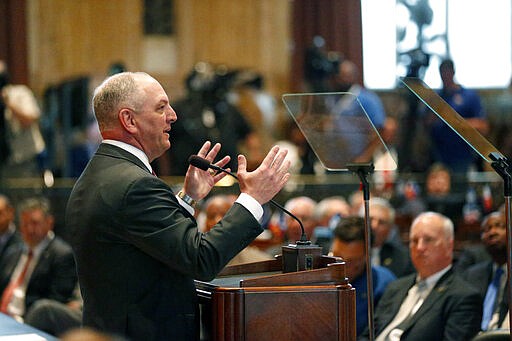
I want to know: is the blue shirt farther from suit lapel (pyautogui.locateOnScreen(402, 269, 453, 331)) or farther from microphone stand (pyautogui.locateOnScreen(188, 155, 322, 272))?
microphone stand (pyautogui.locateOnScreen(188, 155, 322, 272))

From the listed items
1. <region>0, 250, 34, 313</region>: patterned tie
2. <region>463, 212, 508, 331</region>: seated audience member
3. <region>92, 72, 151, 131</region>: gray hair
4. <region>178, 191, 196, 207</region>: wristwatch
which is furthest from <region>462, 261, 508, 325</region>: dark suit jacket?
<region>0, 250, 34, 313</region>: patterned tie

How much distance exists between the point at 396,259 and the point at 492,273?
1.06m

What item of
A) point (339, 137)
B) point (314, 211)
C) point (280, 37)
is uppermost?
point (280, 37)

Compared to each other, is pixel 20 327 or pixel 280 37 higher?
pixel 280 37

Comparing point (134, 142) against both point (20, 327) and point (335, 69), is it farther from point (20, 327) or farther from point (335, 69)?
point (335, 69)

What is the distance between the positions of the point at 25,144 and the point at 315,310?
7497mm

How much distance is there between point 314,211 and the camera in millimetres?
8117

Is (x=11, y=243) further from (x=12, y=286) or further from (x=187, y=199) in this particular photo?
(x=187, y=199)

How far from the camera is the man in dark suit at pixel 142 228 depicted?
3.21 meters

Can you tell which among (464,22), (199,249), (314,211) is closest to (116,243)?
(199,249)

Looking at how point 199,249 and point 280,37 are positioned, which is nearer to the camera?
point 199,249

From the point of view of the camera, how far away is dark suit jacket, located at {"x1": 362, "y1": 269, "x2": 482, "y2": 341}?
16.7ft

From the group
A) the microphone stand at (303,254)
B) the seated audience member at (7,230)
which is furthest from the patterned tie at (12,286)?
the microphone stand at (303,254)

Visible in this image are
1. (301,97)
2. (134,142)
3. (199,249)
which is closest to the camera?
(199,249)
